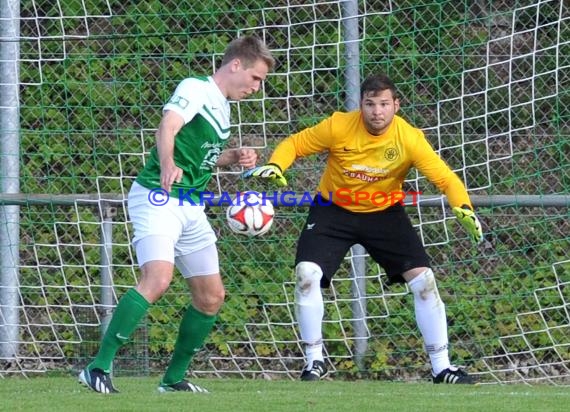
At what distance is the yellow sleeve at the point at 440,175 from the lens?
706 cm

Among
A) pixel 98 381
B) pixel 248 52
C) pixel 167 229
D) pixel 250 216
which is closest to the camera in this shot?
pixel 98 381

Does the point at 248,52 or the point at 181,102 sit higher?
the point at 248,52

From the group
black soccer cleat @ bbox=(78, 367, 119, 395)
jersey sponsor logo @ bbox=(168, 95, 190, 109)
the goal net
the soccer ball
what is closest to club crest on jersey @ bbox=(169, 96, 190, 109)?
jersey sponsor logo @ bbox=(168, 95, 190, 109)

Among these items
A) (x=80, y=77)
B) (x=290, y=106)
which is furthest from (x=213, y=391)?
(x=80, y=77)

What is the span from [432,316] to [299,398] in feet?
5.24

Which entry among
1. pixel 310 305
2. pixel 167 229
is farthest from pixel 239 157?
pixel 310 305

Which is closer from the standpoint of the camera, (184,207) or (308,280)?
(184,207)

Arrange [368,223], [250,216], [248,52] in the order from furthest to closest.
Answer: [368,223] → [250,216] → [248,52]

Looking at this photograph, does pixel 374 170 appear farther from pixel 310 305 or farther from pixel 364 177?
pixel 310 305

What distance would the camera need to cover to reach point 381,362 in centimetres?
877

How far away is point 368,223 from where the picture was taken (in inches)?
287

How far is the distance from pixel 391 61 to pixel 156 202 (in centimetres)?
321

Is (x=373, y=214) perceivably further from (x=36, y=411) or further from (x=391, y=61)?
(x=36, y=411)

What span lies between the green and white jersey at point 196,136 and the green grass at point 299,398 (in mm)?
1063
